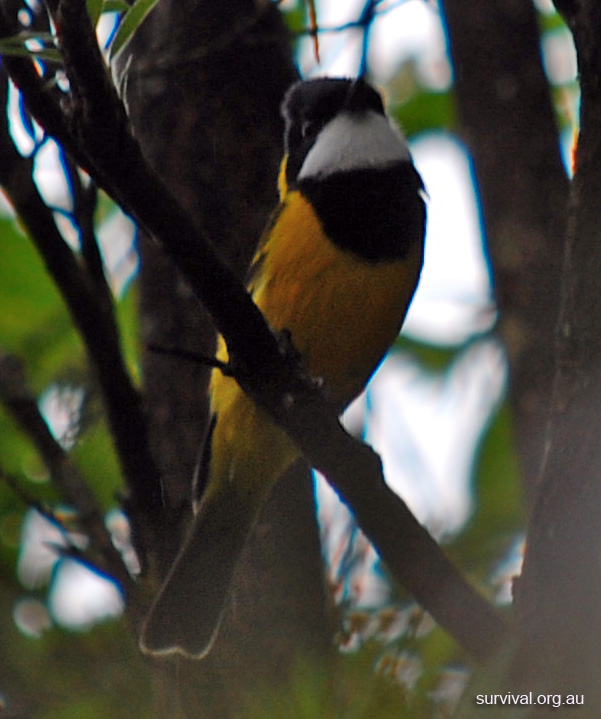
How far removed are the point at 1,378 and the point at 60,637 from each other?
0.56 metres

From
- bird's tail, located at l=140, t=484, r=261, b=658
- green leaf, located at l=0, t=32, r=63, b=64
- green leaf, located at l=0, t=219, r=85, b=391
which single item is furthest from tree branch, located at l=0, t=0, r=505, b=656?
green leaf, located at l=0, t=219, r=85, b=391

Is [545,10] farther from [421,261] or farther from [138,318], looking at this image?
[138,318]

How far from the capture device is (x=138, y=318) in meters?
3.31

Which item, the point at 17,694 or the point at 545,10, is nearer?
the point at 17,694

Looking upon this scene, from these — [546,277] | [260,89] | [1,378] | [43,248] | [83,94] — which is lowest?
[546,277]

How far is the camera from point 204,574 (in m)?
2.93

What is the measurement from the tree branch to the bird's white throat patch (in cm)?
101

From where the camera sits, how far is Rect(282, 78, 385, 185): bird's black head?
3059 millimetres

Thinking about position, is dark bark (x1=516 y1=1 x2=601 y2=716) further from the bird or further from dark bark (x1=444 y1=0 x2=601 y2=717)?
the bird

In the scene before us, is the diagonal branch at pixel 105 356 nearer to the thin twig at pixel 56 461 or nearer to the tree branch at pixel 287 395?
the thin twig at pixel 56 461

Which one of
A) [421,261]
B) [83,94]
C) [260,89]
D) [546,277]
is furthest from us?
[260,89]

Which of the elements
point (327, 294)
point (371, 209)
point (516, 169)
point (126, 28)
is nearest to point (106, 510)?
point (327, 294)

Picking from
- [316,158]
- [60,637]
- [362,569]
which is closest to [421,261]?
[316,158]

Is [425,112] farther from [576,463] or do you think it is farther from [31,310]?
[576,463]
